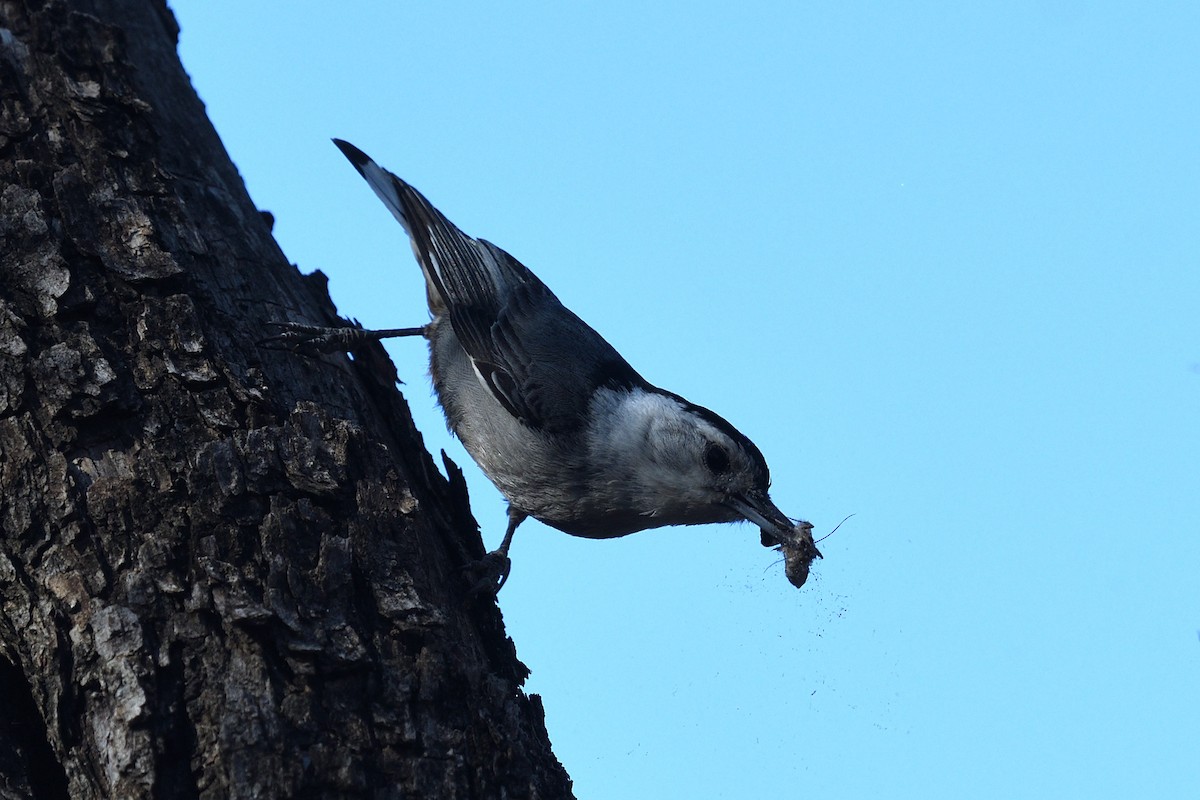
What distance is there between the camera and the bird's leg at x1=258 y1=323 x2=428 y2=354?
339cm

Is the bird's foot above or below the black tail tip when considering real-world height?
below

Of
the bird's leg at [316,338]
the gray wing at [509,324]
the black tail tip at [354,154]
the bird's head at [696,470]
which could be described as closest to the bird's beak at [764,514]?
the bird's head at [696,470]

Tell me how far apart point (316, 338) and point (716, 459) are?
1337 millimetres

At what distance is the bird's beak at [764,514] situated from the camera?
390 centimetres

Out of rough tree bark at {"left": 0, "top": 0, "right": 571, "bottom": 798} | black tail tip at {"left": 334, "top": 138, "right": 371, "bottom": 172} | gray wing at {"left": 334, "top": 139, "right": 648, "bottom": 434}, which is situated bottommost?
rough tree bark at {"left": 0, "top": 0, "right": 571, "bottom": 798}

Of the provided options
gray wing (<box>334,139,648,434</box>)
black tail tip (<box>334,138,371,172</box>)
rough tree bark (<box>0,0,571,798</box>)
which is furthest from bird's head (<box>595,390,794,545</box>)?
black tail tip (<box>334,138,371,172</box>)

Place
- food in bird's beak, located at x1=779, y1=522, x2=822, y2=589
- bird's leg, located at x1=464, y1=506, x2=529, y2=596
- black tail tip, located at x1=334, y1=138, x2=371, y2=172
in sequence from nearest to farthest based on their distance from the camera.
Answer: bird's leg, located at x1=464, y1=506, x2=529, y2=596 → food in bird's beak, located at x1=779, y1=522, x2=822, y2=589 → black tail tip, located at x1=334, y1=138, x2=371, y2=172

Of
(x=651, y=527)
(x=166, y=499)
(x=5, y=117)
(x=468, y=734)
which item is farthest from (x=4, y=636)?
(x=651, y=527)

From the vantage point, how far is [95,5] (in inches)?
172

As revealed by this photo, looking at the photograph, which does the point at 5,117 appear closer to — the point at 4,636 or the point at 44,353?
the point at 44,353

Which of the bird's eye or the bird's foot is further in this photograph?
the bird's eye

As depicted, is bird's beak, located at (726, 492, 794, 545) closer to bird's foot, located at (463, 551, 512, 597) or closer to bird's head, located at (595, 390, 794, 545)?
bird's head, located at (595, 390, 794, 545)

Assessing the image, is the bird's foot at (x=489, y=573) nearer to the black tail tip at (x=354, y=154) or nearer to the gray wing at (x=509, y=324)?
the gray wing at (x=509, y=324)

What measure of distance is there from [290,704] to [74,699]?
1.48 feet
